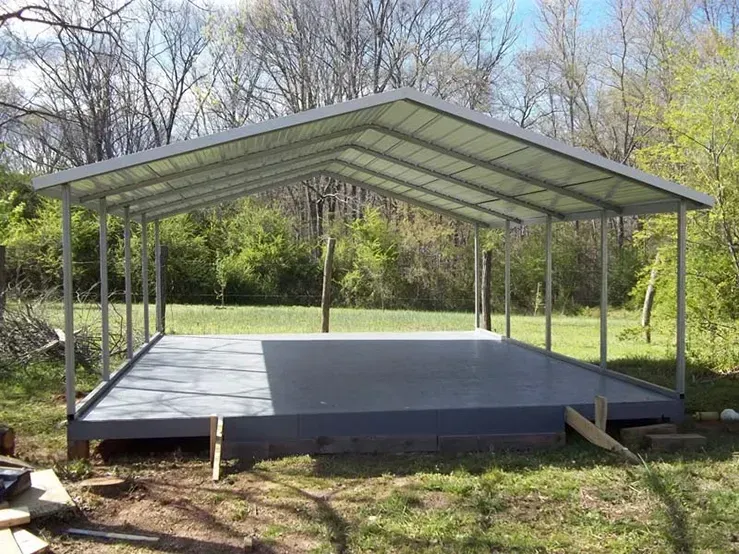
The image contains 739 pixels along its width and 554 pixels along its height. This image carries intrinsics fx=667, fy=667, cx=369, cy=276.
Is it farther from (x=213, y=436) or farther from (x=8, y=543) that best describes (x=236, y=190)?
(x=8, y=543)

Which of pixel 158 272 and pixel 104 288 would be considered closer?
pixel 104 288

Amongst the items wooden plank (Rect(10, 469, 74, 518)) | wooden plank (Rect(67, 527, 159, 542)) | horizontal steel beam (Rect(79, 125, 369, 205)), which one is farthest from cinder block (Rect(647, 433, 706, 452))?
wooden plank (Rect(10, 469, 74, 518))

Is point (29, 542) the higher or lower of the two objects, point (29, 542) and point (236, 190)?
the lower

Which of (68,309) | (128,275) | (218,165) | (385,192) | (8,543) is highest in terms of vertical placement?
(385,192)

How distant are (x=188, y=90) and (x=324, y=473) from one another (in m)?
24.8

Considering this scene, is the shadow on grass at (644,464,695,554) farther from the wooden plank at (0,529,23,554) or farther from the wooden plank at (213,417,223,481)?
the wooden plank at (0,529,23,554)

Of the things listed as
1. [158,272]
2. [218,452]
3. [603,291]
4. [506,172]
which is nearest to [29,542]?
[218,452]

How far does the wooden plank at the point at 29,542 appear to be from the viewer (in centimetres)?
323

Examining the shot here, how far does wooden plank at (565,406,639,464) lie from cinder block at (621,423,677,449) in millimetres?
276

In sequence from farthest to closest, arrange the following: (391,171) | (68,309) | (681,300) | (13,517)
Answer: (391,171), (681,300), (68,309), (13,517)

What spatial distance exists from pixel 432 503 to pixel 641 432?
2.38m

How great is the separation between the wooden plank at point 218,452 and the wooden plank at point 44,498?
3.20 feet

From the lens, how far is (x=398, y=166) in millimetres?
8211

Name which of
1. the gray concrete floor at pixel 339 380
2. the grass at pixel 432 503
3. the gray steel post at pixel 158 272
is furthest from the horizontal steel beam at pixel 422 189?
the grass at pixel 432 503
